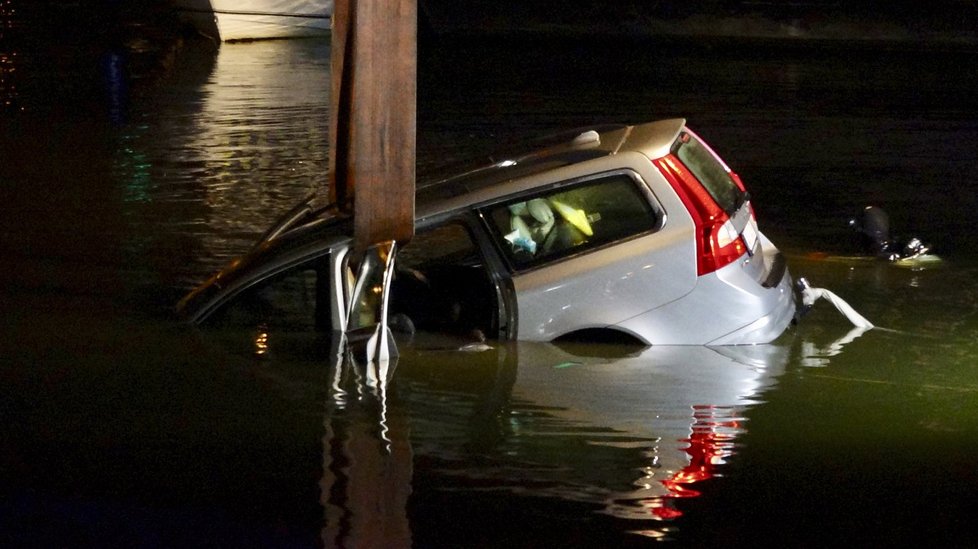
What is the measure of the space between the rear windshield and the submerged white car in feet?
0.04

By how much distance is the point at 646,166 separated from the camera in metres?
6.99

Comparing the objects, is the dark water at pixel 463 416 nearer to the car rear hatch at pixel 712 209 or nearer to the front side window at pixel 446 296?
the front side window at pixel 446 296

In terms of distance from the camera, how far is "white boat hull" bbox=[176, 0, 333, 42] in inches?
1328

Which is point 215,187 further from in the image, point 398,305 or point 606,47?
point 606,47

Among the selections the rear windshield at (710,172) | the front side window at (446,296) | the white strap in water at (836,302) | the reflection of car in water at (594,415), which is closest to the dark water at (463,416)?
the reflection of car in water at (594,415)

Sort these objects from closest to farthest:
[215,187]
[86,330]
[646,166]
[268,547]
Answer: [268,547]
[646,166]
[86,330]
[215,187]

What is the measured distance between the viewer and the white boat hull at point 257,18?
3372 cm

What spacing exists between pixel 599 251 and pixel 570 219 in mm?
232

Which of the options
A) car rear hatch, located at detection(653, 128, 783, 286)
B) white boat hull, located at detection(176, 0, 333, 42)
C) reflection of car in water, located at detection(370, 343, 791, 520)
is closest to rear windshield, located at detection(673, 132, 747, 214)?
car rear hatch, located at detection(653, 128, 783, 286)

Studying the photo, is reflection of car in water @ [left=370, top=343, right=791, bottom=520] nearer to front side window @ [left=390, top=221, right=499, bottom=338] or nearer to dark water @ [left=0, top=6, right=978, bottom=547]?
dark water @ [left=0, top=6, right=978, bottom=547]

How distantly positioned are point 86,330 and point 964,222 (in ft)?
23.8

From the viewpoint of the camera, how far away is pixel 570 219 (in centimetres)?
718

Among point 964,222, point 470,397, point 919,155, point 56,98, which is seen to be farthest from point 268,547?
point 56,98

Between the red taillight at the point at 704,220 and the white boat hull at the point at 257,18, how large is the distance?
27.9 meters
